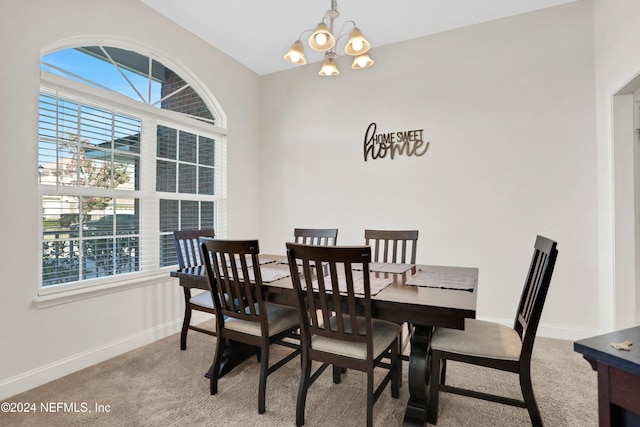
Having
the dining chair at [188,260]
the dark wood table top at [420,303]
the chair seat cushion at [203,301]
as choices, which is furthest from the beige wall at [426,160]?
the dark wood table top at [420,303]

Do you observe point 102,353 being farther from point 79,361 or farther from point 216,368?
point 216,368

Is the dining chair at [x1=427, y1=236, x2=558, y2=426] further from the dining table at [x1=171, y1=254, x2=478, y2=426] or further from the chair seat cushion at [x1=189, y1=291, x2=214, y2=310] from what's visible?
the chair seat cushion at [x1=189, y1=291, x2=214, y2=310]

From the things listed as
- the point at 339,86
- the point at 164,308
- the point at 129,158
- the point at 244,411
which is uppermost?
the point at 339,86

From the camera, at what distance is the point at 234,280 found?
6.21 feet

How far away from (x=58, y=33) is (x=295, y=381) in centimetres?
304

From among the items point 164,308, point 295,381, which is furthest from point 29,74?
point 295,381

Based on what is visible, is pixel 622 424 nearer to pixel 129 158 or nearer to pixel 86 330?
pixel 86 330

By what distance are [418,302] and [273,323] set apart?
0.96 meters

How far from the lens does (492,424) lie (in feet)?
5.75

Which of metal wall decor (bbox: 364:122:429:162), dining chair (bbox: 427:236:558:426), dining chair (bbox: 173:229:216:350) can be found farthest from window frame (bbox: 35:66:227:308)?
dining chair (bbox: 427:236:558:426)

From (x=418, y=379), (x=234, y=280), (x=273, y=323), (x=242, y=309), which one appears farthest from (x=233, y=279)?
(x=418, y=379)

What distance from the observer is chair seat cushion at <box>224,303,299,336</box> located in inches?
78.4

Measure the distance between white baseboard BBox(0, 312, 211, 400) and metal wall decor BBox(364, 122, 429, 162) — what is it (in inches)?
110

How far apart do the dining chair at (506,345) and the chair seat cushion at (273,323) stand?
2.99 ft
